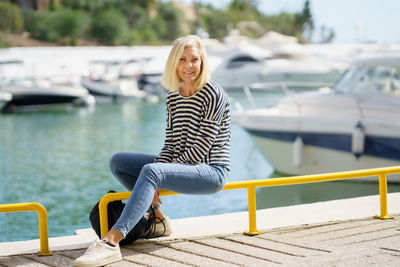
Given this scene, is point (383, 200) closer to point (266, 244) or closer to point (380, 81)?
point (266, 244)

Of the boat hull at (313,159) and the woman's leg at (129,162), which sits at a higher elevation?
the woman's leg at (129,162)

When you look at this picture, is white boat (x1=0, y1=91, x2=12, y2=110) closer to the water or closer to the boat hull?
the water

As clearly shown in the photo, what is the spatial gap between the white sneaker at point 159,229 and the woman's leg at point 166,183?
41cm

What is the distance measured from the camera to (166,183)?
4.00m

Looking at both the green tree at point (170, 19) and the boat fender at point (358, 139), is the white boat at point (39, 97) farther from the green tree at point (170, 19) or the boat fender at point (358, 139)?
the green tree at point (170, 19)

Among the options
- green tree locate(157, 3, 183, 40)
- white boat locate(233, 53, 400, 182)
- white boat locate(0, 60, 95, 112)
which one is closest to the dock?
white boat locate(233, 53, 400, 182)

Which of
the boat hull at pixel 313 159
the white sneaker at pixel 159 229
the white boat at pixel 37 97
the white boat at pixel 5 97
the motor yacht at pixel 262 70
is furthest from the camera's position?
the motor yacht at pixel 262 70

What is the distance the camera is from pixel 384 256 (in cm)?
384

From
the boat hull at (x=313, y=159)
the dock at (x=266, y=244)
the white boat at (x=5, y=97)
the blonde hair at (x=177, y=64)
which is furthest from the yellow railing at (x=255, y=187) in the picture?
the white boat at (x=5, y=97)

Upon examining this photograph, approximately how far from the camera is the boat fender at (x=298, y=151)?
10805 millimetres

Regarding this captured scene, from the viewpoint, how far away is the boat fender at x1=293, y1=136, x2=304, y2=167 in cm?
1080

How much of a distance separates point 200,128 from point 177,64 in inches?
18.3

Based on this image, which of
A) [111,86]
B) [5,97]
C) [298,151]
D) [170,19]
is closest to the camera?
[298,151]

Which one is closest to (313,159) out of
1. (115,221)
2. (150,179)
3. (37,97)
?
(115,221)
